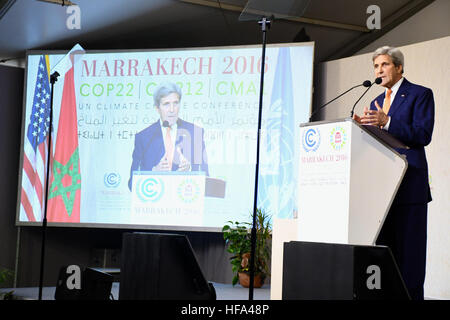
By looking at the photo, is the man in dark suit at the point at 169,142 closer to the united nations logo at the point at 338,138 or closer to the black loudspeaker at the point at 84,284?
the black loudspeaker at the point at 84,284

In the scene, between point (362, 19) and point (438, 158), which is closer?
point (438, 158)

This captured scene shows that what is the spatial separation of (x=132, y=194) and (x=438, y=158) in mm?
2856

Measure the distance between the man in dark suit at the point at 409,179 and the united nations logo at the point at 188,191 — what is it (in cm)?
350

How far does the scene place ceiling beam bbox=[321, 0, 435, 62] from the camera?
7098 millimetres

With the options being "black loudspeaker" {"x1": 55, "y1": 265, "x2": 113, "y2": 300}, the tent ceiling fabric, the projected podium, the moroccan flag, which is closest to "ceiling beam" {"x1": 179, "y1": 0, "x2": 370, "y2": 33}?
the tent ceiling fabric

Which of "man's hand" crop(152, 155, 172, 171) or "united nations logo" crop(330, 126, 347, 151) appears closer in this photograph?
"united nations logo" crop(330, 126, 347, 151)

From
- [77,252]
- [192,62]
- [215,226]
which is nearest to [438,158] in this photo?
[215,226]

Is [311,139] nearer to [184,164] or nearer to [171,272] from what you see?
[171,272]

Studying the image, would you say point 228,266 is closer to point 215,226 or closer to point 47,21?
point 215,226

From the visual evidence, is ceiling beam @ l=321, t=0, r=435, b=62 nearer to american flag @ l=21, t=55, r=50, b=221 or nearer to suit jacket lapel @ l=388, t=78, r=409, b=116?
american flag @ l=21, t=55, r=50, b=221

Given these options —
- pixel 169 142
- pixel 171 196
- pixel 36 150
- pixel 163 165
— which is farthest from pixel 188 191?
pixel 36 150

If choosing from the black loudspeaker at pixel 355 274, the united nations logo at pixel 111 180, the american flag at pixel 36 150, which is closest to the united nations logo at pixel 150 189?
the united nations logo at pixel 111 180

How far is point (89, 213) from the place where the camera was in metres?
6.35

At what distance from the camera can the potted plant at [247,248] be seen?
19.4 feet
